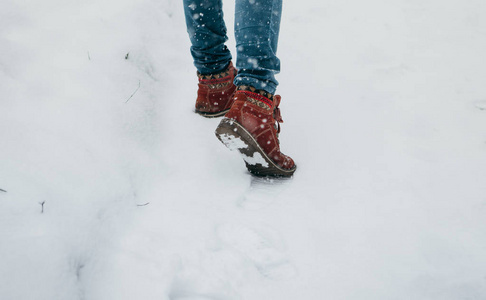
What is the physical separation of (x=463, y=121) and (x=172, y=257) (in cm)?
142

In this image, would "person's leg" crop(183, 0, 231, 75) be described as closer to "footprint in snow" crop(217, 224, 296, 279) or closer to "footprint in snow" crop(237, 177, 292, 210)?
"footprint in snow" crop(237, 177, 292, 210)

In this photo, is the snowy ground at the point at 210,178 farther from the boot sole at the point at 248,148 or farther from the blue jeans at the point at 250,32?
the blue jeans at the point at 250,32

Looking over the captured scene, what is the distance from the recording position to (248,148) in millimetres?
969

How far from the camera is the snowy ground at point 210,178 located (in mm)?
688

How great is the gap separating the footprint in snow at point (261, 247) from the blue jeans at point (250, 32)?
0.51m

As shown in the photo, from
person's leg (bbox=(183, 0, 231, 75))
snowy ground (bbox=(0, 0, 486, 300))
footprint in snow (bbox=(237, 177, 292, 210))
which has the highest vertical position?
person's leg (bbox=(183, 0, 231, 75))

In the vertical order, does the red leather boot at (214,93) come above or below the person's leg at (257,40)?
below

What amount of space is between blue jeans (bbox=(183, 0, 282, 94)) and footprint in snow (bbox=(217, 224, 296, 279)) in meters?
Answer: 0.51

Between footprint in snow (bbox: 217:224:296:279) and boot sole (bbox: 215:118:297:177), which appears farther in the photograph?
boot sole (bbox: 215:118:297:177)

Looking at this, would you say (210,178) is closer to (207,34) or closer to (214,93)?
(214,93)

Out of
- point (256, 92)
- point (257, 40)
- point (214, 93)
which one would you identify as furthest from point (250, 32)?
point (214, 93)

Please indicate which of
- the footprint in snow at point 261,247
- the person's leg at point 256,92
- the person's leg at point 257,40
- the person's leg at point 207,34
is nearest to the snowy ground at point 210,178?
the footprint in snow at point 261,247

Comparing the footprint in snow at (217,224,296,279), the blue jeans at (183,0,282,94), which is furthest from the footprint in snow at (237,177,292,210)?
the blue jeans at (183,0,282,94)

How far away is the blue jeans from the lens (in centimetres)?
88
